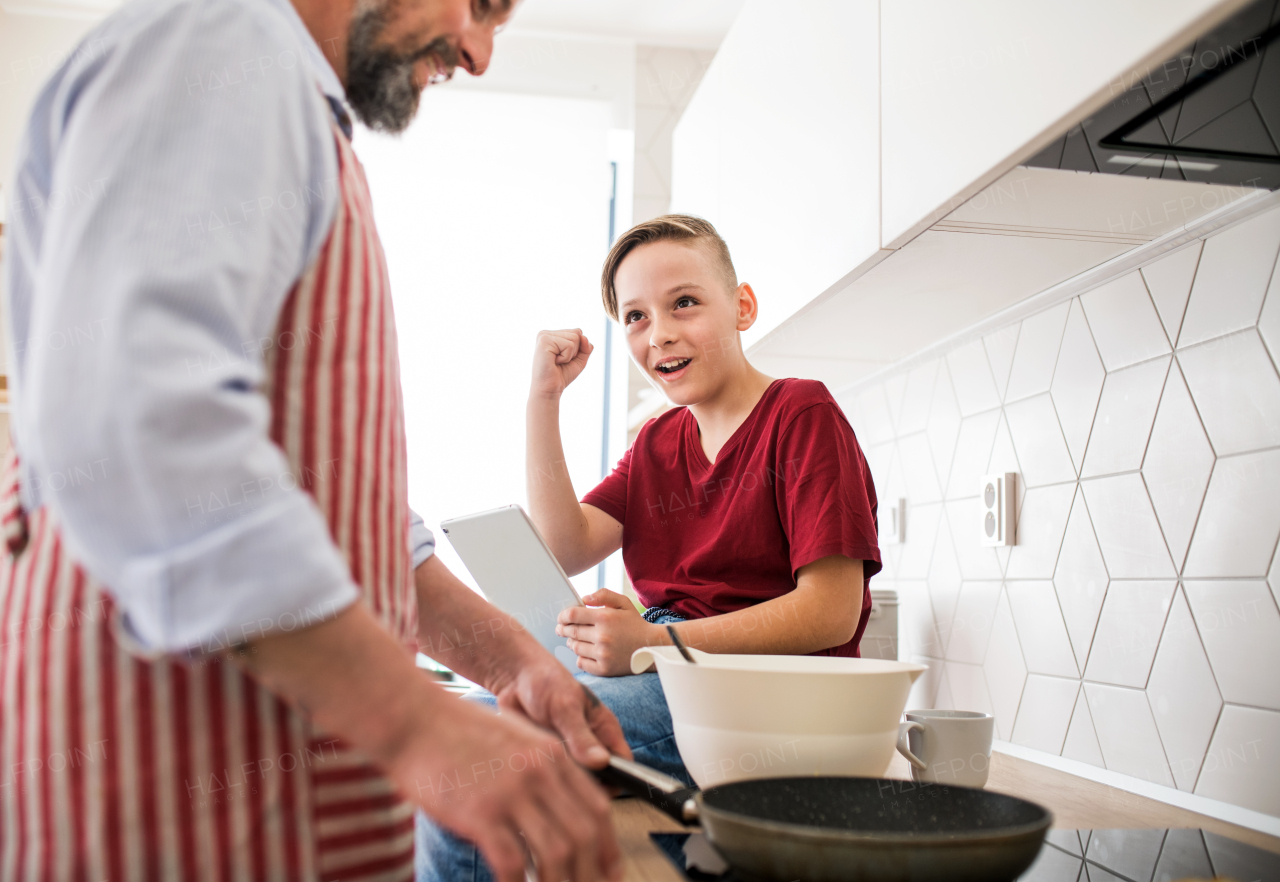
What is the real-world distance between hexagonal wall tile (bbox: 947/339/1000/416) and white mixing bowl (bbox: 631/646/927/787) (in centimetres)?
75

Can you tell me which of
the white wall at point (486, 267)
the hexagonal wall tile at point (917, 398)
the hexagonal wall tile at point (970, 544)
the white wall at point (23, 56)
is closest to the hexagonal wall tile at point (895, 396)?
the hexagonal wall tile at point (917, 398)

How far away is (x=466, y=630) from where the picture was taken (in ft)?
2.16

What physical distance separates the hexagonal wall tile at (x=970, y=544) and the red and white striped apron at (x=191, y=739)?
1.02 m

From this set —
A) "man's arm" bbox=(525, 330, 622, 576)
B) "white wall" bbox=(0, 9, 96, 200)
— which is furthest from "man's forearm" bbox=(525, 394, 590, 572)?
"white wall" bbox=(0, 9, 96, 200)

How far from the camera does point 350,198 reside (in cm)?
47

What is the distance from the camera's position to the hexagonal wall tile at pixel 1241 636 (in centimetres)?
80

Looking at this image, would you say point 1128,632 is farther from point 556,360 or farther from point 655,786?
point 556,360

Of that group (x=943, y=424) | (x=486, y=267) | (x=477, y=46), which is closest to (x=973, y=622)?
(x=943, y=424)

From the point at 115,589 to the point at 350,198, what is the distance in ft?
0.78

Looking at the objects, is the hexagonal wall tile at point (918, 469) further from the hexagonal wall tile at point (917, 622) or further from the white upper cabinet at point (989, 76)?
the white upper cabinet at point (989, 76)

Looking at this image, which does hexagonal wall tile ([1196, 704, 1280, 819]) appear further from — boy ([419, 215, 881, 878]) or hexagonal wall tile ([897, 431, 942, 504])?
hexagonal wall tile ([897, 431, 942, 504])

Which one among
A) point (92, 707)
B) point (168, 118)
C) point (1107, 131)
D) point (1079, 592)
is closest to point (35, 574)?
point (92, 707)

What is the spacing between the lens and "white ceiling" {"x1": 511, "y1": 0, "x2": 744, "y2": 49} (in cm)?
243

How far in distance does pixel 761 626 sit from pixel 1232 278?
0.58 meters
